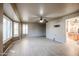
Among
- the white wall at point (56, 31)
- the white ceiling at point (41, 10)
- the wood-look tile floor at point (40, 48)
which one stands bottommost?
the wood-look tile floor at point (40, 48)

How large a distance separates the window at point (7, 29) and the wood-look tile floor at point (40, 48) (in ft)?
0.82

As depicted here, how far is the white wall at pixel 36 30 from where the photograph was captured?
7.77 ft

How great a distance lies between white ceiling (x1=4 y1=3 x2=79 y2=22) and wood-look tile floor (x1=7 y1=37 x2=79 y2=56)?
508 millimetres

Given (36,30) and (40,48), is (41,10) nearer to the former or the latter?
(36,30)

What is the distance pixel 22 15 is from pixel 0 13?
29.5 inches

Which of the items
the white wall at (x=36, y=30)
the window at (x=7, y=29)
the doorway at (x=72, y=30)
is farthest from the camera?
the white wall at (x=36, y=30)

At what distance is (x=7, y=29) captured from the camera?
1.93 metres

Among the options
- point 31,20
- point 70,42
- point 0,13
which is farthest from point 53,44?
point 0,13

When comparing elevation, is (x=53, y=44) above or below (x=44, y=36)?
below

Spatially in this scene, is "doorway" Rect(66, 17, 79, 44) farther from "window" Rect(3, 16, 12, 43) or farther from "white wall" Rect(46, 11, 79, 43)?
→ "window" Rect(3, 16, 12, 43)

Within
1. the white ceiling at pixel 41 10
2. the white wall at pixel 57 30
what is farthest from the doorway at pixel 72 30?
the white ceiling at pixel 41 10

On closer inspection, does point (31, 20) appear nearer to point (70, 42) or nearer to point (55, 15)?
point (55, 15)

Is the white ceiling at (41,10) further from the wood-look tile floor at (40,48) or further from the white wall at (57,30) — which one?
the wood-look tile floor at (40,48)

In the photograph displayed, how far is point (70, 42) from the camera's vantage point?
6.63 ft
